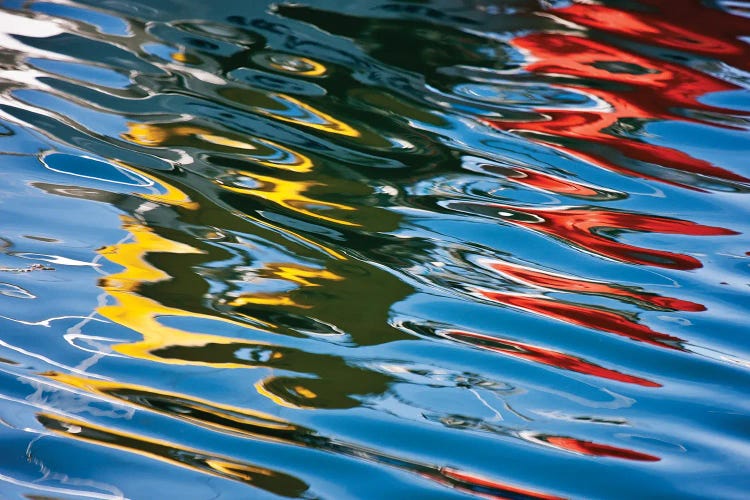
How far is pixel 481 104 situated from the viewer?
6.93ft

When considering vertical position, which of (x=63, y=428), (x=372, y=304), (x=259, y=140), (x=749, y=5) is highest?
(x=749, y=5)

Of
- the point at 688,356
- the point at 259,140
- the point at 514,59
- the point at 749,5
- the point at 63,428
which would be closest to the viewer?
the point at 63,428

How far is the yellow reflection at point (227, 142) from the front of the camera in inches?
70.9

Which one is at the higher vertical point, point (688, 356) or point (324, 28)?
point (324, 28)

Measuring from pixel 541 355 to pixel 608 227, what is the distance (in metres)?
0.48

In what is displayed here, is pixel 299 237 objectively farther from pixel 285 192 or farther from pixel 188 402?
pixel 188 402

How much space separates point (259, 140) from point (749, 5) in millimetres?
1599

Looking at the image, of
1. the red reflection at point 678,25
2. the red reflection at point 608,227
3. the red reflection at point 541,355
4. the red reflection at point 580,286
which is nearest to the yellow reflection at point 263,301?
the red reflection at point 541,355

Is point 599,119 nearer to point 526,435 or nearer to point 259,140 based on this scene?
point 259,140

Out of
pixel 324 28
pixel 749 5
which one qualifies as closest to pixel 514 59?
pixel 324 28

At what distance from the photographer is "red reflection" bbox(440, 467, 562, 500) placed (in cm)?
106

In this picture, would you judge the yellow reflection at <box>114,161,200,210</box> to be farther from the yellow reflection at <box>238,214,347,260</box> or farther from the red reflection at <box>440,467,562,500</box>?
the red reflection at <box>440,467,562,500</box>

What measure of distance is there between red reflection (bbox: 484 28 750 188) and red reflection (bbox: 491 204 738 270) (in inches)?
7.5

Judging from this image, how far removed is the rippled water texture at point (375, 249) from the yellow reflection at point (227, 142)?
10 mm
